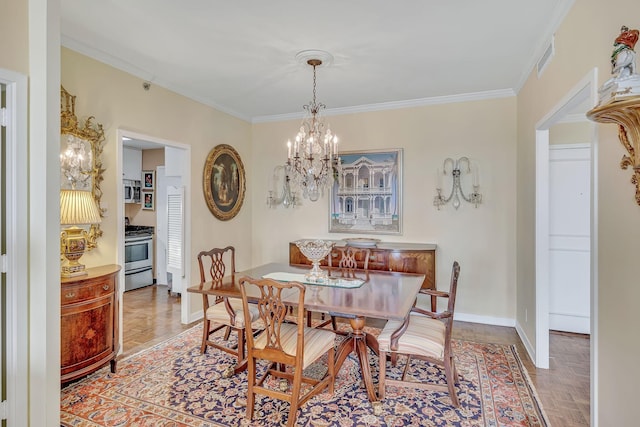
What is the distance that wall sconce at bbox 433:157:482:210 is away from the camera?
4207mm

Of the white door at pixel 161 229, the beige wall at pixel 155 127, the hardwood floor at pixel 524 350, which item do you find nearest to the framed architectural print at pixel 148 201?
the white door at pixel 161 229

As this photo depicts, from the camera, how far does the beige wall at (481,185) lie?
13.4ft

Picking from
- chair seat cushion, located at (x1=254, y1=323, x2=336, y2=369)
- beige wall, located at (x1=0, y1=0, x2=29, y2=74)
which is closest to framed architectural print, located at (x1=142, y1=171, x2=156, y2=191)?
beige wall, located at (x1=0, y1=0, x2=29, y2=74)

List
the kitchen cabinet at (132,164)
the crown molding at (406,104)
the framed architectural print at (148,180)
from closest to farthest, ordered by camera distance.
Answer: the crown molding at (406,104) → the kitchen cabinet at (132,164) → the framed architectural print at (148,180)

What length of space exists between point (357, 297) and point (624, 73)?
190 cm

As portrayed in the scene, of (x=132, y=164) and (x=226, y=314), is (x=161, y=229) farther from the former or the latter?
(x=226, y=314)

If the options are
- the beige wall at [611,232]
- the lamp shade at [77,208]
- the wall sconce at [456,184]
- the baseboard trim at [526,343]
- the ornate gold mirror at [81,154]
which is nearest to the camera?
the beige wall at [611,232]

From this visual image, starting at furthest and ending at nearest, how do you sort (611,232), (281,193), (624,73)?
(281,193) → (611,232) → (624,73)

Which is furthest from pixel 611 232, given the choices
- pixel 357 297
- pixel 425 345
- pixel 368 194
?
pixel 368 194

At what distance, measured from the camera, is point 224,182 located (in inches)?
189

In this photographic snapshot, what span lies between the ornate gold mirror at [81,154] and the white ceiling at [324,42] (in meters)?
0.59

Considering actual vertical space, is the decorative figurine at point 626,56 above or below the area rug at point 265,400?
above

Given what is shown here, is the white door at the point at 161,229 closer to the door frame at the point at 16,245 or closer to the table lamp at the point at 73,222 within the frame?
the table lamp at the point at 73,222

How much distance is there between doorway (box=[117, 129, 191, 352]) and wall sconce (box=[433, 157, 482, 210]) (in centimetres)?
312
